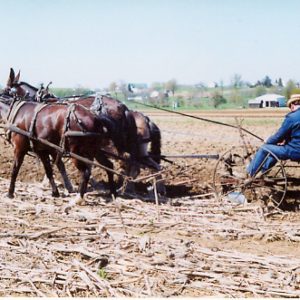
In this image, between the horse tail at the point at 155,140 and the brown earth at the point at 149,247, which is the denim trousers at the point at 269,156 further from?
the horse tail at the point at 155,140

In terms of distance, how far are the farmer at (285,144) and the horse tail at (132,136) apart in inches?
88.1

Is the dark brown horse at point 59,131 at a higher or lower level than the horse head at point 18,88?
lower

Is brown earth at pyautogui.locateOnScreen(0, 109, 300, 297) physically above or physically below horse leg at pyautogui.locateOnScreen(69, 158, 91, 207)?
below

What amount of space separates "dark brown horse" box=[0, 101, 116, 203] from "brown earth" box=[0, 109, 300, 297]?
1.88 feet

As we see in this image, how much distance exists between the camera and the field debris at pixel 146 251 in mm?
4535

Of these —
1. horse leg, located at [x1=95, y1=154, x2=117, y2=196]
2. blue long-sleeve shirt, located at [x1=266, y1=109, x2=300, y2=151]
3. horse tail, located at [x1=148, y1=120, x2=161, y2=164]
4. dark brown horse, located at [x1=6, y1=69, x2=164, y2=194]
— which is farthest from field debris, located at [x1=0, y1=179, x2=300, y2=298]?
horse tail, located at [x1=148, y1=120, x2=161, y2=164]

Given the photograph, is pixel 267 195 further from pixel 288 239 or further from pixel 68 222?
pixel 68 222

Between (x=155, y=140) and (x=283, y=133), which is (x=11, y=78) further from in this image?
(x=283, y=133)

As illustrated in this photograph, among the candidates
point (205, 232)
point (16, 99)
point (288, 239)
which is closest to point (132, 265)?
point (205, 232)

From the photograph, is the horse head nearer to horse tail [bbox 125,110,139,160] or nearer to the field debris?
horse tail [bbox 125,110,139,160]

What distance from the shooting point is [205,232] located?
20.6ft

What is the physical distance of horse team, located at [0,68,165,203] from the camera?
7.97 meters

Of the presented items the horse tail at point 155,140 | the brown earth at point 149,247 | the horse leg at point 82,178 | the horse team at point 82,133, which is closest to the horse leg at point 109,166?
the horse team at point 82,133

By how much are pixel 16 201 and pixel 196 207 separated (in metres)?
2.73
